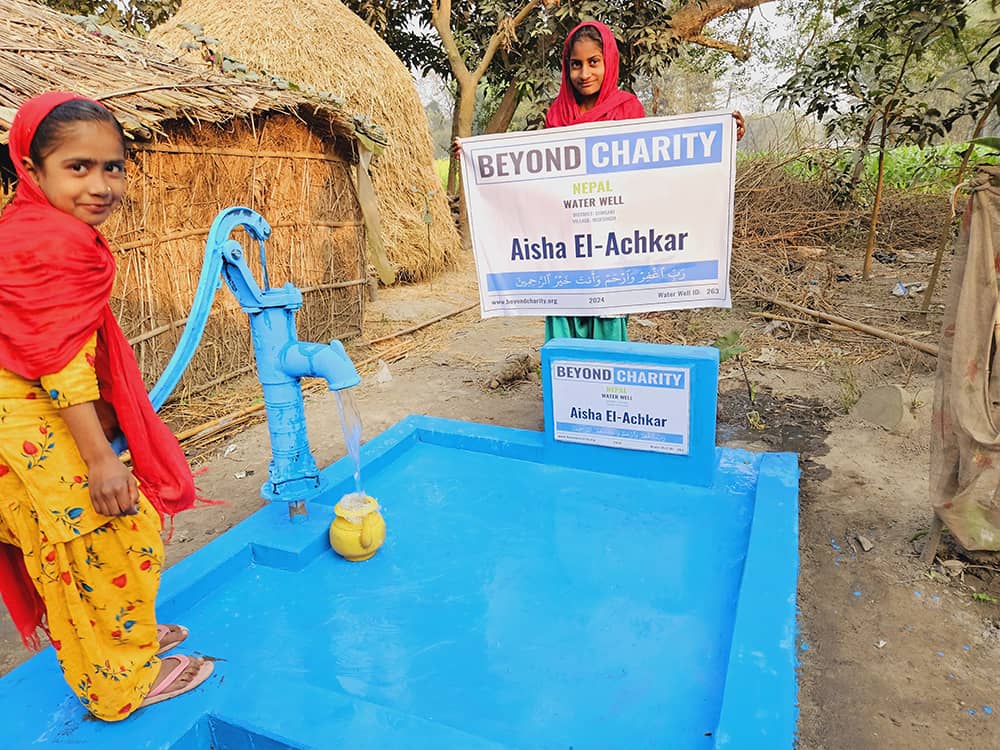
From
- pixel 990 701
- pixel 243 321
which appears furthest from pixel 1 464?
pixel 243 321

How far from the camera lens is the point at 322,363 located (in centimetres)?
207

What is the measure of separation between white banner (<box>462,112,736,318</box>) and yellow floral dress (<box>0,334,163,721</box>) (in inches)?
82.2

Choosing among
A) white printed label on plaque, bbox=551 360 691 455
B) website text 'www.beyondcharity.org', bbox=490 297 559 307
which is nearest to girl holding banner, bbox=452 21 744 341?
website text 'www.beyondcharity.org', bbox=490 297 559 307

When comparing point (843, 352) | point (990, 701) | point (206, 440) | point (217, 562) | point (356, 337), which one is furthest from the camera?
point (356, 337)

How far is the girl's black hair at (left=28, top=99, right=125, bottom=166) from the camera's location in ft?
4.43

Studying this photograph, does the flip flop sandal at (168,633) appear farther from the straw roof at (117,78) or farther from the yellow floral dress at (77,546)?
the straw roof at (117,78)

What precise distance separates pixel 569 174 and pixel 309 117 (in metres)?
3.57

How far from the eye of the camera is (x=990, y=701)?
1.89m

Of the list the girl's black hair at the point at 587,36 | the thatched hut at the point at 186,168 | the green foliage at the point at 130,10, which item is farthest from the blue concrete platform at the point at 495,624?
the green foliage at the point at 130,10

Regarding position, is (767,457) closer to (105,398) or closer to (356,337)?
(105,398)

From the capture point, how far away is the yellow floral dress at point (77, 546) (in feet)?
4.67

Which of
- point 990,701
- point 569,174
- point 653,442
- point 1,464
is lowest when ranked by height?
point 990,701

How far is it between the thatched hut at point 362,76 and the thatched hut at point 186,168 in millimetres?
1885

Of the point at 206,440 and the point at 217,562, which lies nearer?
the point at 217,562
